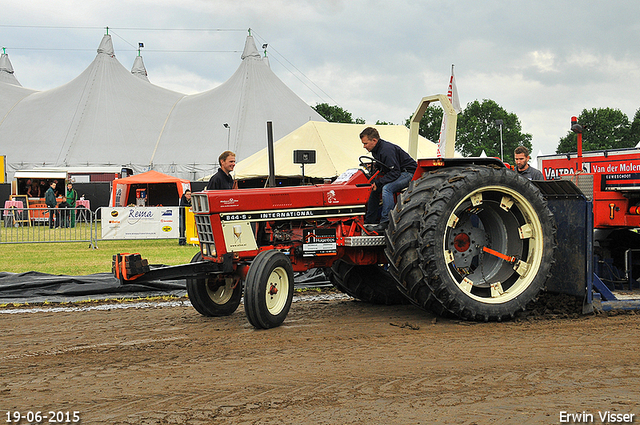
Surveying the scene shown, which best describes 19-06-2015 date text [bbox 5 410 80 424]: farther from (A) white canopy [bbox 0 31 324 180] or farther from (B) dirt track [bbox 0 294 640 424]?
(A) white canopy [bbox 0 31 324 180]

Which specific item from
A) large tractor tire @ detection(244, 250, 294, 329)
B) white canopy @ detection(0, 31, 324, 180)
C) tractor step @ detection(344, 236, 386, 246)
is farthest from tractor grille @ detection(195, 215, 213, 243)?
white canopy @ detection(0, 31, 324, 180)

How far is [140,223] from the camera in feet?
48.3

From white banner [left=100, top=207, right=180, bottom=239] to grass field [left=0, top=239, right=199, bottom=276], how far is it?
0.28m

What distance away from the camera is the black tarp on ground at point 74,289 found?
705cm

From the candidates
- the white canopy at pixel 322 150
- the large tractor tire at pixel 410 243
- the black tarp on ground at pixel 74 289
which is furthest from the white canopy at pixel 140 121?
the large tractor tire at pixel 410 243

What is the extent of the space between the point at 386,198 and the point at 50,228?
11334 mm

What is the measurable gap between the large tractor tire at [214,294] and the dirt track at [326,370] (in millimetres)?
158

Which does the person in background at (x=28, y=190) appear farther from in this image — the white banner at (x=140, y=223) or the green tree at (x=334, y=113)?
the green tree at (x=334, y=113)

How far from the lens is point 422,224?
4.81 m

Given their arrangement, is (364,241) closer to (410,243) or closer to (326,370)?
(410,243)

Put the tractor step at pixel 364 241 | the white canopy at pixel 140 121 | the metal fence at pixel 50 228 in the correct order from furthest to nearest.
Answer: the white canopy at pixel 140 121, the metal fence at pixel 50 228, the tractor step at pixel 364 241

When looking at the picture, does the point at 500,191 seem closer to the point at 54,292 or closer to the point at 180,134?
the point at 54,292

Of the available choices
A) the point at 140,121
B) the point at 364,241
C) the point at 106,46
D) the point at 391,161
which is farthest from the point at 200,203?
the point at 106,46

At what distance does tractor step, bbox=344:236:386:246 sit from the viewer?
5.21 m
